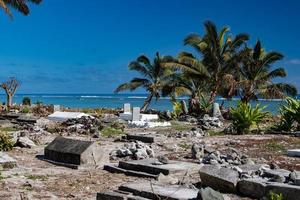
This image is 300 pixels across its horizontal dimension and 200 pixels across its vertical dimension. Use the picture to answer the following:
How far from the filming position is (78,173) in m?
9.09

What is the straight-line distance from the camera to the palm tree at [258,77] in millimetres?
30594

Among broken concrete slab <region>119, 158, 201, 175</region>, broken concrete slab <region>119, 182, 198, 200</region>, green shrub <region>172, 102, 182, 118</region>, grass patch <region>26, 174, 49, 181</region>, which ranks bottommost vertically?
grass patch <region>26, 174, 49, 181</region>

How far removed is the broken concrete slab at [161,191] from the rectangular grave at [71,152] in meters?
2.93

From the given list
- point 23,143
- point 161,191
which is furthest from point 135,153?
point 161,191

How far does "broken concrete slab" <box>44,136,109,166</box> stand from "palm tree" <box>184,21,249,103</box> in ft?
69.2

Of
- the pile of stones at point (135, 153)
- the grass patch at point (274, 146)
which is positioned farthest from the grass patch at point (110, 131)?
the pile of stones at point (135, 153)

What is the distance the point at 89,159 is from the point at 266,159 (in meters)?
4.10

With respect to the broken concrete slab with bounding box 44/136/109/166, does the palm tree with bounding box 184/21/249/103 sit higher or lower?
higher

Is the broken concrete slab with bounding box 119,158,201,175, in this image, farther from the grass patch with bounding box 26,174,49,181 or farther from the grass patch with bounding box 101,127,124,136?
the grass patch with bounding box 101,127,124,136

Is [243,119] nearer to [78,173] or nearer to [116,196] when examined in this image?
[78,173]

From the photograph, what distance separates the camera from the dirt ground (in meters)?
7.37

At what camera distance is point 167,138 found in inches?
607

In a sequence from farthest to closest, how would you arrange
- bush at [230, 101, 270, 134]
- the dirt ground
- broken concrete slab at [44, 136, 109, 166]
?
bush at [230, 101, 270, 134] → broken concrete slab at [44, 136, 109, 166] → the dirt ground

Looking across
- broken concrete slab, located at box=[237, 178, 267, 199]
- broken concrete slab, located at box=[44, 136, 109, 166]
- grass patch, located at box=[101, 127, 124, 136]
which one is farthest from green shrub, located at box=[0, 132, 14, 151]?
broken concrete slab, located at box=[237, 178, 267, 199]
